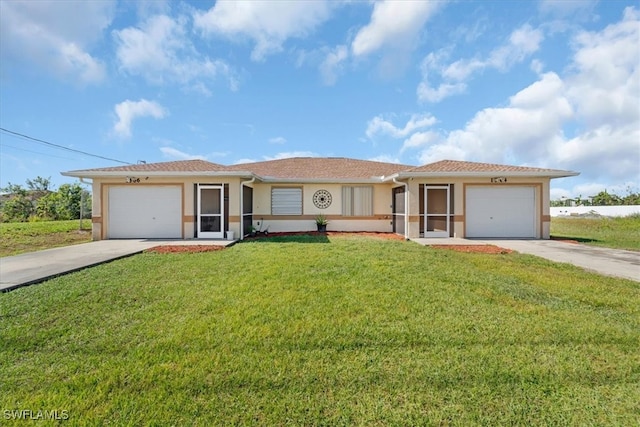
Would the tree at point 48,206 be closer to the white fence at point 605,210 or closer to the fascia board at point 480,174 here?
the fascia board at point 480,174

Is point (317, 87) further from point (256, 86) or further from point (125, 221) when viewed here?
point (125, 221)

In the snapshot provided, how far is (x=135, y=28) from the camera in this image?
12.4 meters

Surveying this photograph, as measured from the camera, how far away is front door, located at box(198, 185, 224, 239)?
43.0ft

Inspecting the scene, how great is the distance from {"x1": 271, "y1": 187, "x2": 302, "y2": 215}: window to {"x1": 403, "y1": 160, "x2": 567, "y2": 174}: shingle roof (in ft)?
20.0

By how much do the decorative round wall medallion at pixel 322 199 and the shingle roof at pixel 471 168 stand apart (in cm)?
469

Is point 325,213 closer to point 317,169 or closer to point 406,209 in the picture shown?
point 317,169

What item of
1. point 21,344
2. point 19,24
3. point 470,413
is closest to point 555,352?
point 470,413

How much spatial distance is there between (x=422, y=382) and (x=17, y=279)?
7985mm

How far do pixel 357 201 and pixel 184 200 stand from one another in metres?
8.86

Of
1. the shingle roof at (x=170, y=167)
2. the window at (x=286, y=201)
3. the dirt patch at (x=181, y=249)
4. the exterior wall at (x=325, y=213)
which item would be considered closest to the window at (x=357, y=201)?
the exterior wall at (x=325, y=213)

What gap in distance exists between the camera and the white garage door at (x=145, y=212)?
13.2 meters

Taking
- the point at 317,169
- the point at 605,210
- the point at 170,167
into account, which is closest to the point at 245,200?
the point at 170,167

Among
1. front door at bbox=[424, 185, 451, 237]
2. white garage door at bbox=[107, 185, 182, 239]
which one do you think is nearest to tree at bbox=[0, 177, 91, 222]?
white garage door at bbox=[107, 185, 182, 239]

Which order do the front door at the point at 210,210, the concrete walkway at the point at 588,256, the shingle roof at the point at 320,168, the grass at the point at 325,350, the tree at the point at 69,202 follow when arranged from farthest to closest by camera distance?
the tree at the point at 69,202 < the shingle roof at the point at 320,168 < the front door at the point at 210,210 < the concrete walkway at the point at 588,256 < the grass at the point at 325,350
